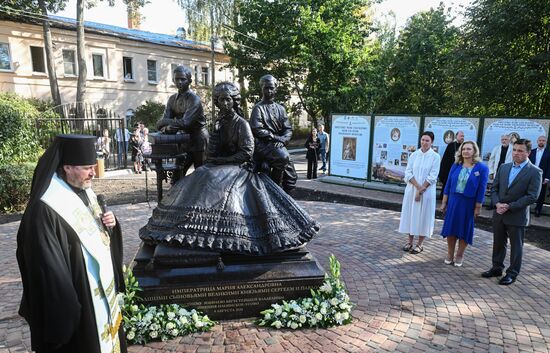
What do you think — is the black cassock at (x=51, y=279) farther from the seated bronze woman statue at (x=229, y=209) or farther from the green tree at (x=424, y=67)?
the green tree at (x=424, y=67)

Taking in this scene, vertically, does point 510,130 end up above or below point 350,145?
above

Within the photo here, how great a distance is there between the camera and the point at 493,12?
43.3 ft

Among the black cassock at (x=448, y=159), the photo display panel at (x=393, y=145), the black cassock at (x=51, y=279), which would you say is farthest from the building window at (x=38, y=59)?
the black cassock at (x=51, y=279)

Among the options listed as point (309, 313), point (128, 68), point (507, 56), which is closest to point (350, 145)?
point (507, 56)

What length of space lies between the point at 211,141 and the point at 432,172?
10.7 feet

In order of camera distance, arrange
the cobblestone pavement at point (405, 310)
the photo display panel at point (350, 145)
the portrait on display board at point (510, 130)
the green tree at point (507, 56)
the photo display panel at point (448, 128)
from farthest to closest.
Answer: the green tree at point (507, 56) < the photo display panel at point (350, 145) < the photo display panel at point (448, 128) < the portrait on display board at point (510, 130) < the cobblestone pavement at point (405, 310)

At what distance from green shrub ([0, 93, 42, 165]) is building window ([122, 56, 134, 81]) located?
16.3 metres

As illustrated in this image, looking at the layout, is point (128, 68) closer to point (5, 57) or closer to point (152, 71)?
point (152, 71)

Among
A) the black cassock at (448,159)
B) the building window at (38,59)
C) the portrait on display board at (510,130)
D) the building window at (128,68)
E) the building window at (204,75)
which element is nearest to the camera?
the portrait on display board at (510,130)

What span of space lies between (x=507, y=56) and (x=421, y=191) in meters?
10.7

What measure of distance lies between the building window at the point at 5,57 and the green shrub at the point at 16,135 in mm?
12594

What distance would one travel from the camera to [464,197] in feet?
17.7

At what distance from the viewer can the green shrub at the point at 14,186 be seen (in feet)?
30.0

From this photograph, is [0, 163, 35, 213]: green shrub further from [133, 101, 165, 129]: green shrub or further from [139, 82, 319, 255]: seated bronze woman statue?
[133, 101, 165, 129]: green shrub
